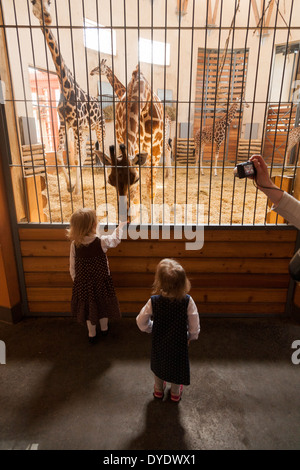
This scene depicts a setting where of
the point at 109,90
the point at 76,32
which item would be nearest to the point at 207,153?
the point at 109,90

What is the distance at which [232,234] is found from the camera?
269cm

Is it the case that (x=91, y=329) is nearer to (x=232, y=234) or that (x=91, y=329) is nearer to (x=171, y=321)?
(x=171, y=321)

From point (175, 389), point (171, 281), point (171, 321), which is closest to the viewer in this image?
point (171, 281)

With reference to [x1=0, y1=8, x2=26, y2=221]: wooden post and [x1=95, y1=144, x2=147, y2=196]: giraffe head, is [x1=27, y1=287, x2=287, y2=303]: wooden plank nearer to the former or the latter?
[x1=0, y1=8, x2=26, y2=221]: wooden post

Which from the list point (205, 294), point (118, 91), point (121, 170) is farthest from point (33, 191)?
point (118, 91)

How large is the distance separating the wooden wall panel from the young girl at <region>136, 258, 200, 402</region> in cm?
93

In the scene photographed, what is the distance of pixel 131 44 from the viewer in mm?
8555

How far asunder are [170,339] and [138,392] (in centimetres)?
55

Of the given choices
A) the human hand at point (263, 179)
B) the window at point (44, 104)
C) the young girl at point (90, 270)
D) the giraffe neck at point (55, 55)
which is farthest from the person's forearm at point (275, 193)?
the window at point (44, 104)

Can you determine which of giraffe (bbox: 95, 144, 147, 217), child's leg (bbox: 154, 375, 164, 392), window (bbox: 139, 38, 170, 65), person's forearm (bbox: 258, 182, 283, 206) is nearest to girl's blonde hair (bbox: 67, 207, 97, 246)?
giraffe (bbox: 95, 144, 147, 217)

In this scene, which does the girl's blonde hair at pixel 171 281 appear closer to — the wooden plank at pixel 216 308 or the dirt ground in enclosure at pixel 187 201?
the wooden plank at pixel 216 308

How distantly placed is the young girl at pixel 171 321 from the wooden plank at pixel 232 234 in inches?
39.2

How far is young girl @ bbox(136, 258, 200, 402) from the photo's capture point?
169cm

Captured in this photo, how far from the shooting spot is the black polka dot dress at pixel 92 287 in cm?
227
